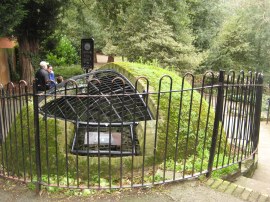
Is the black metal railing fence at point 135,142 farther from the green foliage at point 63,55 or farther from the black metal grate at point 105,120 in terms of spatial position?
the green foliage at point 63,55

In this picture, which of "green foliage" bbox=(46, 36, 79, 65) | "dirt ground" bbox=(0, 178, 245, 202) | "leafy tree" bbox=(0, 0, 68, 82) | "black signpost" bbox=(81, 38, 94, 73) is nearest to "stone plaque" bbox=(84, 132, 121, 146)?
"dirt ground" bbox=(0, 178, 245, 202)

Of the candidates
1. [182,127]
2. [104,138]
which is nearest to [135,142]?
[104,138]

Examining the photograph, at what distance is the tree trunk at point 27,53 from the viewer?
1425 cm

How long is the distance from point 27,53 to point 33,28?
4.16 ft

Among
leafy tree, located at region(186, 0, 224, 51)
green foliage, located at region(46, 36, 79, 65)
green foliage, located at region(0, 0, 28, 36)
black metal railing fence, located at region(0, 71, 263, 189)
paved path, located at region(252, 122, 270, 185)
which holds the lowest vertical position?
paved path, located at region(252, 122, 270, 185)

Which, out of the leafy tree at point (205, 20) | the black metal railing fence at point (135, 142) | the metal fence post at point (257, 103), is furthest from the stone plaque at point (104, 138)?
the leafy tree at point (205, 20)

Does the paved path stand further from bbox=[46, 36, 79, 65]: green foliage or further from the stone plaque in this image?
bbox=[46, 36, 79, 65]: green foliage

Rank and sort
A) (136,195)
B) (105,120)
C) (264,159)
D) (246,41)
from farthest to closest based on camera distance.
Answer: (246,41) < (264,159) < (105,120) < (136,195)

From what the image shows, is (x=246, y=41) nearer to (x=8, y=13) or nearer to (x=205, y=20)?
(x=205, y=20)

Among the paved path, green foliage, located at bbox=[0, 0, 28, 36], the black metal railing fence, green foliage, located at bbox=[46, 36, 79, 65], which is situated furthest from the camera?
green foliage, located at bbox=[46, 36, 79, 65]

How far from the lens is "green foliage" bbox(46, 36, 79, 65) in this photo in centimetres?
2009

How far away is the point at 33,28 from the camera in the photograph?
13961 mm

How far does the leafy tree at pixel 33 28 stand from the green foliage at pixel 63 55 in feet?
16.4

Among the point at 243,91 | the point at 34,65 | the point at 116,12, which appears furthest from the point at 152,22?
the point at 243,91
